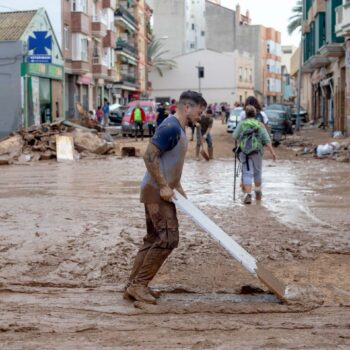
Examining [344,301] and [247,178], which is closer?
[344,301]

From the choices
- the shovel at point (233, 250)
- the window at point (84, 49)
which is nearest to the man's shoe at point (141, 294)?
the shovel at point (233, 250)

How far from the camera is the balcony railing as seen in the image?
63838mm

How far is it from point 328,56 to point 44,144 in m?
17.4

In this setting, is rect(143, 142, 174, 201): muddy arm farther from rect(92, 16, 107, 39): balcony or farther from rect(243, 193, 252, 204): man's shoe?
rect(92, 16, 107, 39): balcony

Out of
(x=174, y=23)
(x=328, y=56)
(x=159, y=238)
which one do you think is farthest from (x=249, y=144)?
(x=174, y=23)

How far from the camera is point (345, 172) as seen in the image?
17188mm

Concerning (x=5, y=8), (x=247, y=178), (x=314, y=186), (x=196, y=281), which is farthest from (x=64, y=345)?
(x=5, y=8)

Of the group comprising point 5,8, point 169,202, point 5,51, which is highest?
point 5,8

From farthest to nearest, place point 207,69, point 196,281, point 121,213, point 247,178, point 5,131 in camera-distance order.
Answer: point 207,69 → point 5,131 → point 247,178 → point 121,213 → point 196,281

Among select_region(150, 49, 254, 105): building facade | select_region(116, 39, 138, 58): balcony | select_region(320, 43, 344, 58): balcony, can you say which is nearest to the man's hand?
select_region(320, 43, 344, 58): balcony

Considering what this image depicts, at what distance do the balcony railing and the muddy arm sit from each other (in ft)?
196

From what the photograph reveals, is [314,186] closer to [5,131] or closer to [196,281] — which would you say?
[196,281]

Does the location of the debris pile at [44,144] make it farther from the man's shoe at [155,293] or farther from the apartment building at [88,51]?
the apartment building at [88,51]

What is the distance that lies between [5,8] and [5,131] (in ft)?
56.1
